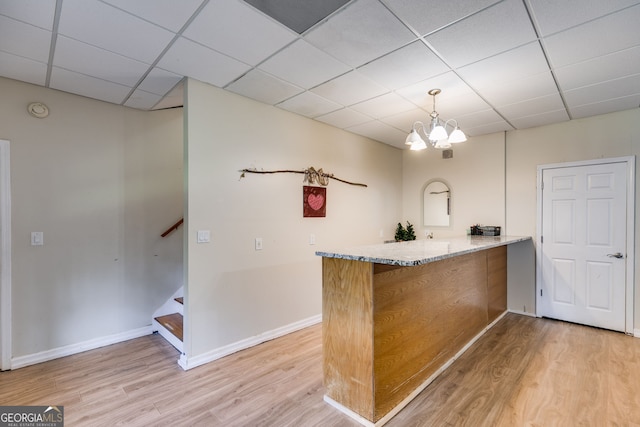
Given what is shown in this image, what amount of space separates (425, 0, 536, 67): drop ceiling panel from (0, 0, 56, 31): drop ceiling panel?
→ 7.97 ft

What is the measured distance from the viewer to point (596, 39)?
2.05m

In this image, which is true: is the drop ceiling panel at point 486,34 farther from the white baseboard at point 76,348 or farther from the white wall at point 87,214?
the white baseboard at point 76,348

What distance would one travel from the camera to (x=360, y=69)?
251 centimetres

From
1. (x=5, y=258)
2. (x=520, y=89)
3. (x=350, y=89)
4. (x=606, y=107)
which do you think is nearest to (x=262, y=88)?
(x=350, y=89)

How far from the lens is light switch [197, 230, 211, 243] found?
8.92ft

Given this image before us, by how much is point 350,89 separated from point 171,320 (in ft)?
10.4

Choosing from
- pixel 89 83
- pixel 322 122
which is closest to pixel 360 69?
pixel 322 122

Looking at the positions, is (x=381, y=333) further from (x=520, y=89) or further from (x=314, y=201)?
(x=520, y=89)

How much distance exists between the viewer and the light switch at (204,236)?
272 centimetres

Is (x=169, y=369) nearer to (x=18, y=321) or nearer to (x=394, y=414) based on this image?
(x=18, y=321)

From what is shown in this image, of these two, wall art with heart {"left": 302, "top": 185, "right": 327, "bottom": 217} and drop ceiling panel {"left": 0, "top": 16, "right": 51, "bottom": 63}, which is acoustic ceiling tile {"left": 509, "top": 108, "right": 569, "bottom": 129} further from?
drop ceiling panel {"left": 0, "top": 16, "right": 51, "bottom": 63}

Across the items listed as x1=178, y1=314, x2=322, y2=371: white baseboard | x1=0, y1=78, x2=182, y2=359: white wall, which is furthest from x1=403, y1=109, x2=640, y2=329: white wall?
x1=0, y1=78, x2=182, y2=359: white wall

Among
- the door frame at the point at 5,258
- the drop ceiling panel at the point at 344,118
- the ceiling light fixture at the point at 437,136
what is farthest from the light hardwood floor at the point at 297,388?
the drop ceiling panel at the point at 344,118

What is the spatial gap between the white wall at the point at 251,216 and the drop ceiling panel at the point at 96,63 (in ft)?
1.51
